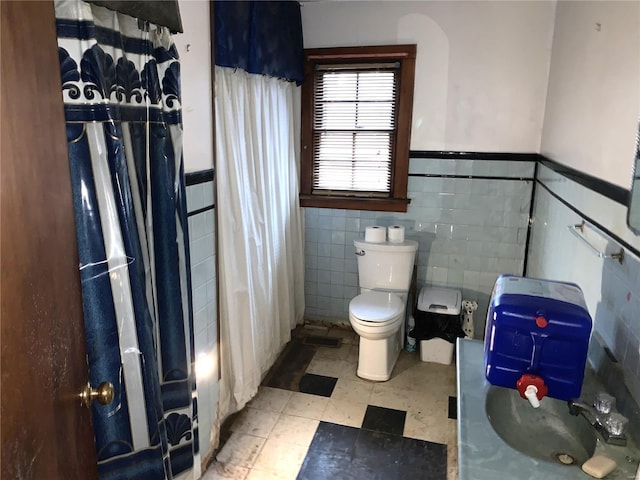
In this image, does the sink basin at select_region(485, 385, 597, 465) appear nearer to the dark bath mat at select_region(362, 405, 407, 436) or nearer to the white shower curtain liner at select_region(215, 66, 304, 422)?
the dark bath mat at select_region(362, 405, 407, 436)

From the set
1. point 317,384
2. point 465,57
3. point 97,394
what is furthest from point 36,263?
point 465,57

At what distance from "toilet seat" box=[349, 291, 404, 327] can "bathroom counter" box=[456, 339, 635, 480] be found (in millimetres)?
1454

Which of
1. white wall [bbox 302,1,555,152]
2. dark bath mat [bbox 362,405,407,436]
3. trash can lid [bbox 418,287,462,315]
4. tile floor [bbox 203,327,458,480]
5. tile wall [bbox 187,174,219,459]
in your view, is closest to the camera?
tile wall [bbox 187,174,219,459]

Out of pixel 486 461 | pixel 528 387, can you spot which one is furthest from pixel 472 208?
pixel 486 461

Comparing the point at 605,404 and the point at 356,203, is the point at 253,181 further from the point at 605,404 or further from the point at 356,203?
the point at 605,404

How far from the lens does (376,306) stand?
305 centimetres

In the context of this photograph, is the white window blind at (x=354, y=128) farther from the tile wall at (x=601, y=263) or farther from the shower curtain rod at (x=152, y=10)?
the shower curtain rod at (x=152, y=10)

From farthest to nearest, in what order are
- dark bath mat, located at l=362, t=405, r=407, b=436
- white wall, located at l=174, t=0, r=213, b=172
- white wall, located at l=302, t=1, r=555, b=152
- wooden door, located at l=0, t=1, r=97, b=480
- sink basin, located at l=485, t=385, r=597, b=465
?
white wall, located at l=302, t=1, r=555, b=152 < dark bath mat, located at l=362, t=405, r=407, b=436 < white wall, located at l=174, t=0, r=213, b=172 < sink basin, located at l=485, t=385, r=597, b=465 < wooden door, located at l=0, t=1, r=97, b=480

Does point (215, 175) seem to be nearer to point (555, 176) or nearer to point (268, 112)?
point (268, 112)

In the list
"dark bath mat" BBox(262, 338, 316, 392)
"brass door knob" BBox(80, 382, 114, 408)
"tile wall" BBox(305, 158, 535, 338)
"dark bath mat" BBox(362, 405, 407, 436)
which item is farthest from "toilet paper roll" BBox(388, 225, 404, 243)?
"brass door knob" BBox(80, 382, 114, 408)

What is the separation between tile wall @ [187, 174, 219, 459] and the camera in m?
2.12

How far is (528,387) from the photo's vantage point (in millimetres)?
1312

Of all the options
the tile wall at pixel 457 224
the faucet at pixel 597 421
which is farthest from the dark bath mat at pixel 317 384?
the faucet at pixel 597 421

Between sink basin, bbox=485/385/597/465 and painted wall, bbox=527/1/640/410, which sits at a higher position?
painted wall, bbox=527/1/640/410
